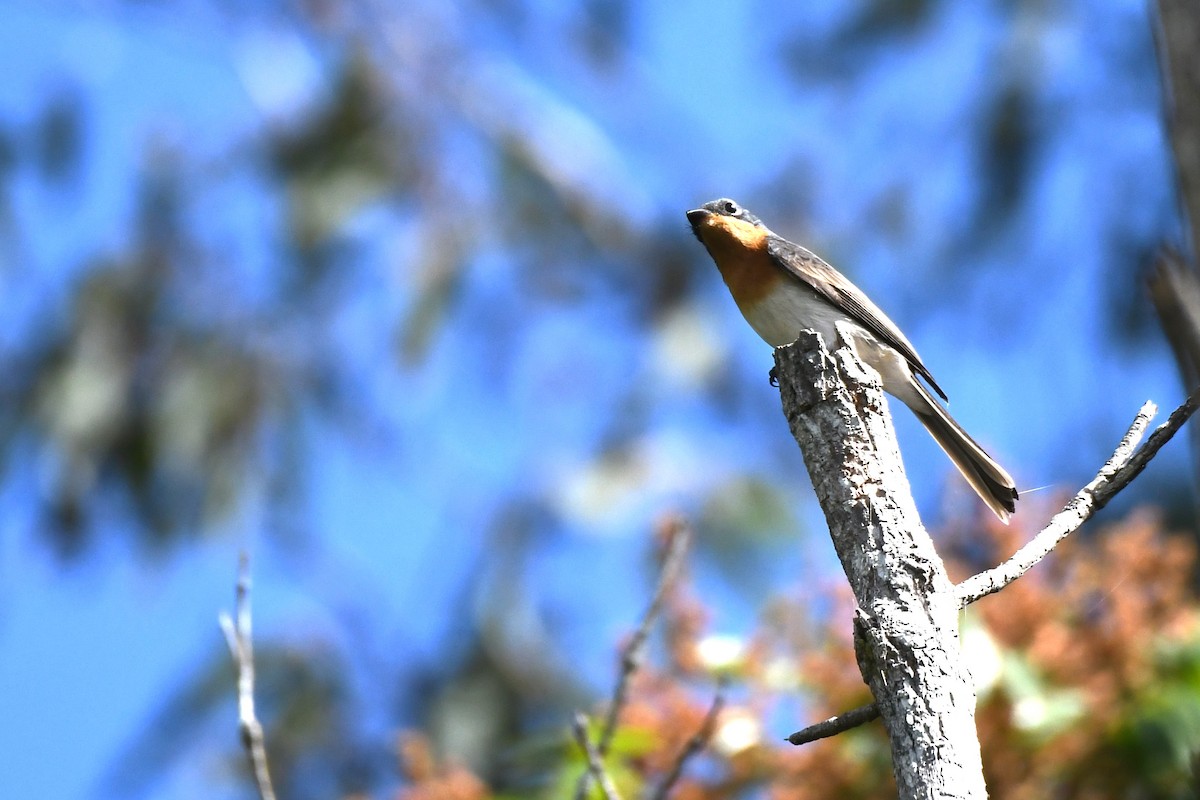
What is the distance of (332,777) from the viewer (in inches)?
Result: 393

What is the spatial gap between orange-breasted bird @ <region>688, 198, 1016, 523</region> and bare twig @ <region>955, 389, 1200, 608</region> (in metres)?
2.10

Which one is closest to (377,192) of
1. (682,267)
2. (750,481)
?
(682,267)

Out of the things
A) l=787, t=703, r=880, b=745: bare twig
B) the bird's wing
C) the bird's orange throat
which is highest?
the bird's orange throat

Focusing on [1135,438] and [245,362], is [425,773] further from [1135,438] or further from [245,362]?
[245,362]

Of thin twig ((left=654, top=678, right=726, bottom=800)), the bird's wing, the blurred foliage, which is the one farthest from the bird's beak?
thin twig ((left=654, top=678, right=726, bottom=800))

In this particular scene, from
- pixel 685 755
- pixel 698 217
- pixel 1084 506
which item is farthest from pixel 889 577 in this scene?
pixel 698 217

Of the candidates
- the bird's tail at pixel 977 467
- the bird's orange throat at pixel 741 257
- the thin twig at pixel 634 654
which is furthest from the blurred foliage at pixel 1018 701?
the bird's orange throat at pixel 741 257

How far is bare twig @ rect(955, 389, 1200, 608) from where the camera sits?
7.45 feet

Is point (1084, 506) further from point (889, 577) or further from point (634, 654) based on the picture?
point (634, 654)

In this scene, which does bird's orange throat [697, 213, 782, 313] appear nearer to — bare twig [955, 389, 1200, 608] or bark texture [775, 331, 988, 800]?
bark texture [775, 331, 988, 800]

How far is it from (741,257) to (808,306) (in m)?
0.33

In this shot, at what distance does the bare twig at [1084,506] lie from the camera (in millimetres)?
2270

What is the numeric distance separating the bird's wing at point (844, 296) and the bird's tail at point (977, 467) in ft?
0.49

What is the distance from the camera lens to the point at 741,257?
503cm
